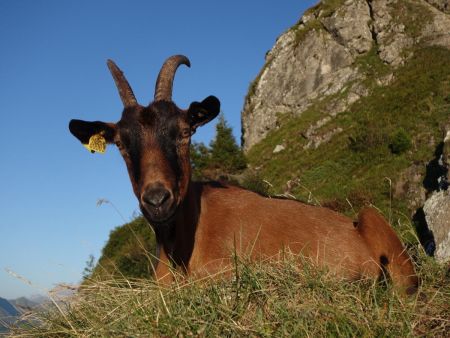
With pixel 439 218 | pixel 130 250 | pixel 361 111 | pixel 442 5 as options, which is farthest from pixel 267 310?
pixel 442 5

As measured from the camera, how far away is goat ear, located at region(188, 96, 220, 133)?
5730 mm

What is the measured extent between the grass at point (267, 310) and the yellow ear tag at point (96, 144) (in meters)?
2.67

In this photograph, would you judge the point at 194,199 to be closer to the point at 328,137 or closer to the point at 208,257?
the point at 208,257

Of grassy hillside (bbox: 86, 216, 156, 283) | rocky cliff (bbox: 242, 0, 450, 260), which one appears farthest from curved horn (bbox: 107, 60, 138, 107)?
grassy hillside (bbox: 86, 216, 156, 283)

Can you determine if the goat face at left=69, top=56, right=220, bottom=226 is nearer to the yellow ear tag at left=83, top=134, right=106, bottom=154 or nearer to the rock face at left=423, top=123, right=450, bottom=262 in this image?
the yellow ear tag at left=83, top=134, right=106, bottom=154

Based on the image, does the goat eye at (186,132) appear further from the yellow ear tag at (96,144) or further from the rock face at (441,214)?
the rock face at (441,214)

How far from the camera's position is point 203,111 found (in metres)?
5.82

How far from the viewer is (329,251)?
5777mm

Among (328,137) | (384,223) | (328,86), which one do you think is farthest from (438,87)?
(384,223)

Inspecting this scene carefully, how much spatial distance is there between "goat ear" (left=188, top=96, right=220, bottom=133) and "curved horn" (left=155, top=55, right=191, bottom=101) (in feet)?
1.78

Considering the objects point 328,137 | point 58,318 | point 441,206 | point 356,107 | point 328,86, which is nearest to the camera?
point 58,318

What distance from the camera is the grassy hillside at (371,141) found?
17.3 meters

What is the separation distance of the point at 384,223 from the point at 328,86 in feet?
120

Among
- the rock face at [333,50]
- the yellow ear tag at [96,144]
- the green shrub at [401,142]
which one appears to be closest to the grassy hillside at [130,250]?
the yellow ear tag at [96,144]
